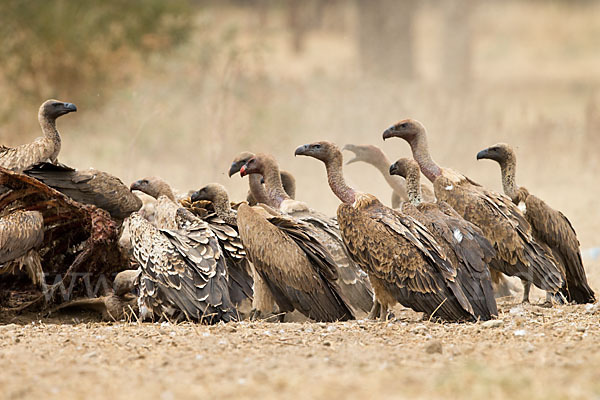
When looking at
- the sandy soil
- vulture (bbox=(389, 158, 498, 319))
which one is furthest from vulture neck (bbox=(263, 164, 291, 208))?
the sandy soil

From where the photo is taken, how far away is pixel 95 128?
50.5ft

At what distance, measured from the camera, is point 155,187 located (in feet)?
23.3

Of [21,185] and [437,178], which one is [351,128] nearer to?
[437,178]

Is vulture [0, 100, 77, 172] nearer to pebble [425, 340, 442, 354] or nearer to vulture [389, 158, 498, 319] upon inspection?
vulture [389, 158, 498, 319]

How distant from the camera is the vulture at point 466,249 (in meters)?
5.61

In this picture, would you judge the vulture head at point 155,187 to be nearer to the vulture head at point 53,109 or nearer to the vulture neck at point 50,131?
the vulture neck at point 50,131

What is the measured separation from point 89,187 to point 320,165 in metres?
8.20

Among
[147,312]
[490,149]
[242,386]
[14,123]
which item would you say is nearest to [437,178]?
[490,149]

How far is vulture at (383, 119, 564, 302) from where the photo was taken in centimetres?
629

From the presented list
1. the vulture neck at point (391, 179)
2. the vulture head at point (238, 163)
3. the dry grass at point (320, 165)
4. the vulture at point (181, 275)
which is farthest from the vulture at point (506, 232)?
the vulture at point (181, 275)

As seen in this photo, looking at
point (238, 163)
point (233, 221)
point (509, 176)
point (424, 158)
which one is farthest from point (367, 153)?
point (233, 221)

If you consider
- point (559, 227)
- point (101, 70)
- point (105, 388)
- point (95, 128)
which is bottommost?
point (105, 388)

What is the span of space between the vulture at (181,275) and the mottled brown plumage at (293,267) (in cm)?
28

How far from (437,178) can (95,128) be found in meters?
9.81
